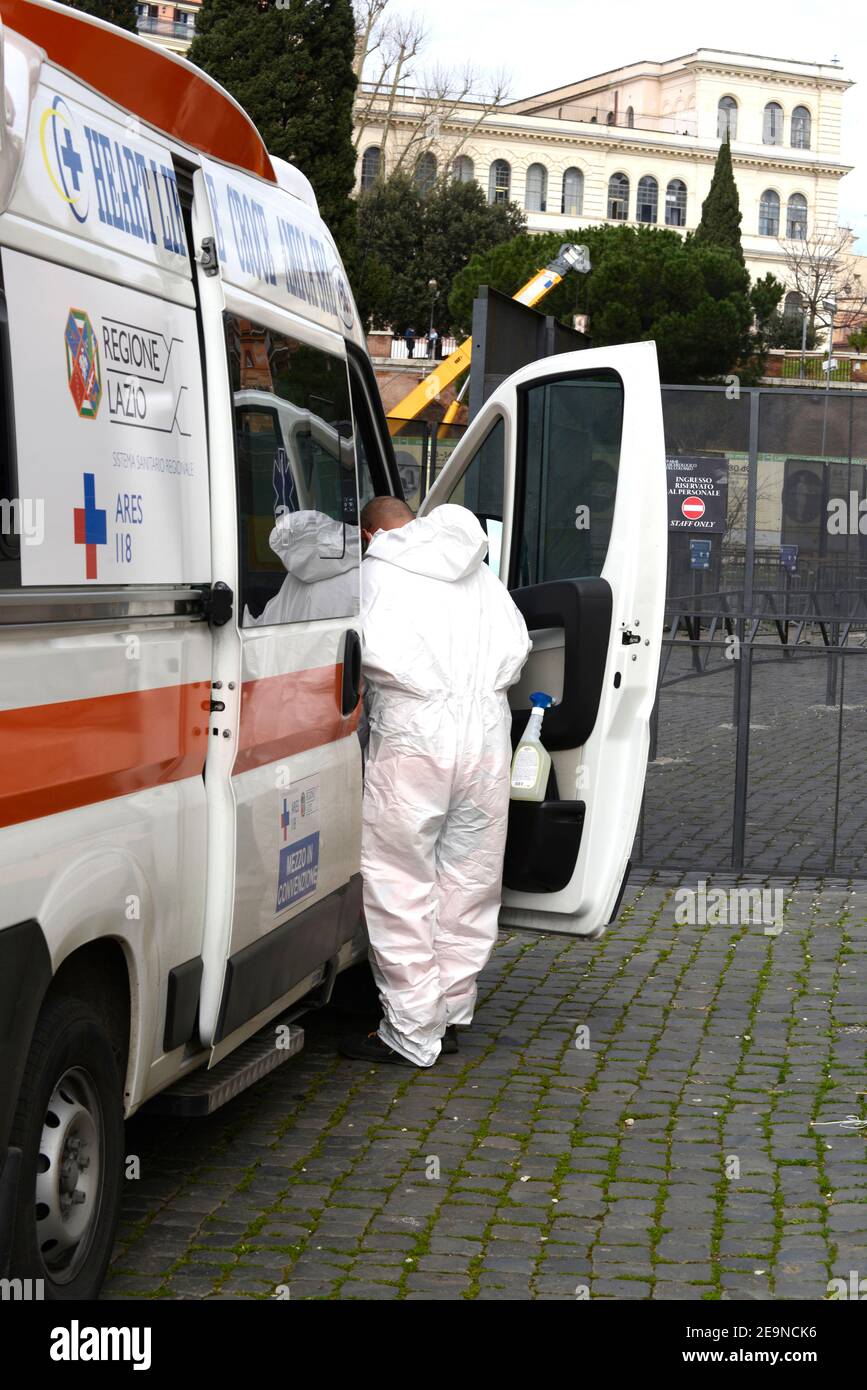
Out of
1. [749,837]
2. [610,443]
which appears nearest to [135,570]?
[610,443]

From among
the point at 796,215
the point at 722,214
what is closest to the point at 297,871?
the point at 722,214

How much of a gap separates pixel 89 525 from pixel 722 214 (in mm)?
79865

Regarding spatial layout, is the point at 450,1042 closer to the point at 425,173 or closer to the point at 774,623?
the point at 774,623

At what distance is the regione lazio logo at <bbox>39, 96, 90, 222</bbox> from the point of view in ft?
11.7

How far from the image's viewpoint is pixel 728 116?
359 feet

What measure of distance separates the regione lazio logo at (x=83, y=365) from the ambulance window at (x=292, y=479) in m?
0.84

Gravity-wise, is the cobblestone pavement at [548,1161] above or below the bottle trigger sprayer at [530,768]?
below

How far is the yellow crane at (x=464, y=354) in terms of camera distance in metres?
18.7

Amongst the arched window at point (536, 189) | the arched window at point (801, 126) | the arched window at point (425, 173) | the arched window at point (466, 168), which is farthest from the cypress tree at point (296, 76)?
the arched window at point (801, 126)

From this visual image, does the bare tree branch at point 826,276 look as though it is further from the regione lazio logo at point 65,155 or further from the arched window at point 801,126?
the regione lazio logo at point 65,155

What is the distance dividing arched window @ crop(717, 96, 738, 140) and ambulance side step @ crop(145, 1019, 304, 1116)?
11091 cm

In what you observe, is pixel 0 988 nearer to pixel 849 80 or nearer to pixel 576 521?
pixel 576 521

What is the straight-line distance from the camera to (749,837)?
32.8 feet

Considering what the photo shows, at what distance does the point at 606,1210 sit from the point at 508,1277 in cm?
58
